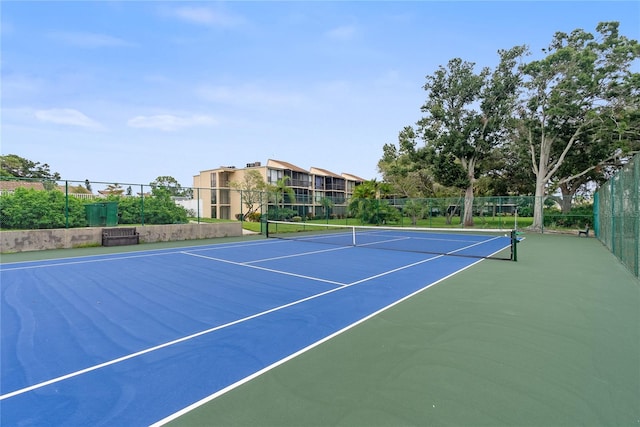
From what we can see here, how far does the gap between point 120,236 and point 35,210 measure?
346 centimetres

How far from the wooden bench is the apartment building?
2275 centimetres

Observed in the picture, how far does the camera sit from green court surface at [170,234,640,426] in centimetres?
261

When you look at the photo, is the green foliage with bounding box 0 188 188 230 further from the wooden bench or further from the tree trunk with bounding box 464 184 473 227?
the tree trunk with bounding box 464 184 473 227

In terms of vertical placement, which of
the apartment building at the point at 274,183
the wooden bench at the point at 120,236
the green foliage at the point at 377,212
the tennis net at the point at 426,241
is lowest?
the tennis net at the point at 426,241

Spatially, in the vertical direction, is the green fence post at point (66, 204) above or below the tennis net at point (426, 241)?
above

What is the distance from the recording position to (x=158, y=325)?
4.77 meters

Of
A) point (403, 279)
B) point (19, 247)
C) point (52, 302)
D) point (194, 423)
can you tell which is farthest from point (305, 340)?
point (19, 247)

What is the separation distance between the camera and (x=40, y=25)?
1084 cm

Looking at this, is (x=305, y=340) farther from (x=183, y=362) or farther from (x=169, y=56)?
(x=169, y=56)

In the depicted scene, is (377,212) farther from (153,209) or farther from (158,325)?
(158,325)

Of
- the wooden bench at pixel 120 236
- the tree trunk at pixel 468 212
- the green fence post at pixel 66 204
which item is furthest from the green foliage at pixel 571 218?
the green fence post at pixel 66 204

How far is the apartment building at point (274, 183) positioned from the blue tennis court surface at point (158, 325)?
3030 centimetres

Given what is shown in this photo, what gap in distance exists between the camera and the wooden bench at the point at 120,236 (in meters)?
15.0

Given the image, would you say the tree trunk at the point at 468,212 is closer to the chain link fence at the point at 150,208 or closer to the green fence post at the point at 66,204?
the chain link fence at the point at 150,208
